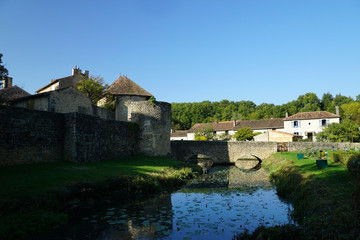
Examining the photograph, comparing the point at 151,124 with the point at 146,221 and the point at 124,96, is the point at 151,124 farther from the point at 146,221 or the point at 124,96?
the point at 146,221

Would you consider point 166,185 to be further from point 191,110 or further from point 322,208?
point 191,110

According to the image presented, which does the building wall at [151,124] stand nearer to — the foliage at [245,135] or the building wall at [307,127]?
the foliage at [245,135]

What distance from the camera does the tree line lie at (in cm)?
8300

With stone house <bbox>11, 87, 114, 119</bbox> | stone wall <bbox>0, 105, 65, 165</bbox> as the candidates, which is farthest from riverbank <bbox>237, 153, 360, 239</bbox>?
stone house <bbox>11, 87, 114, 119</bbox>

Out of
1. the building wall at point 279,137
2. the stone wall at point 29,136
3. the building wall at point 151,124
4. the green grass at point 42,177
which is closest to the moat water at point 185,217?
the green grass at point 42,177

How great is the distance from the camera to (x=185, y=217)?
10.5 meters

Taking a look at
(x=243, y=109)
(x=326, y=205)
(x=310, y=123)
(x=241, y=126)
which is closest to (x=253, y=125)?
(x=241, y=126)

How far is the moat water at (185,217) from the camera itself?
28.4 ft

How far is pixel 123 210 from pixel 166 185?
5.87 metres

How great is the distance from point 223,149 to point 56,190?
2918cm

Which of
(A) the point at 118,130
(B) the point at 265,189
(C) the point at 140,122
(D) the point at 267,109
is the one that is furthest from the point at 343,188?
(D) the point at 267,109

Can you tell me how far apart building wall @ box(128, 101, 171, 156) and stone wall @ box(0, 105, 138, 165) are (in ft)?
12.3

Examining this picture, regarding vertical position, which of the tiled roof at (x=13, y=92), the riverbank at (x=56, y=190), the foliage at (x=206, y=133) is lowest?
the riverbank at (x=56, y=190)

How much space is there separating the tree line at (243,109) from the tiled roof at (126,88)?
171ft
